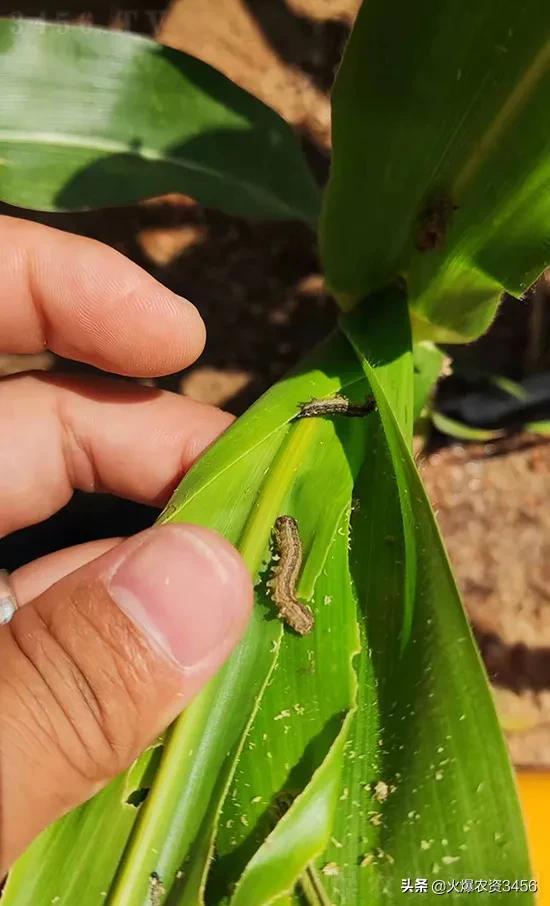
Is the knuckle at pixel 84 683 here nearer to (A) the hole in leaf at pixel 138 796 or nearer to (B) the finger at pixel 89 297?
(A) the hole in leaf at pixel 138 796

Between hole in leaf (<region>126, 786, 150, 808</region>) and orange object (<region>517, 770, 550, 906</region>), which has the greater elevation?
hole in leaf (<region>126, 786, 150, 808</region>)

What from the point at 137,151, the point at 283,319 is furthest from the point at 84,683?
the point at 283,319

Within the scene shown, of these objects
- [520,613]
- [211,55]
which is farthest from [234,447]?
[211,55]

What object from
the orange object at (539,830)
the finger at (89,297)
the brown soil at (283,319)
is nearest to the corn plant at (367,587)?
the finger at (89,297)

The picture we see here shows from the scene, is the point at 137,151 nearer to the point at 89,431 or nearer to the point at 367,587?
the point at 89,431

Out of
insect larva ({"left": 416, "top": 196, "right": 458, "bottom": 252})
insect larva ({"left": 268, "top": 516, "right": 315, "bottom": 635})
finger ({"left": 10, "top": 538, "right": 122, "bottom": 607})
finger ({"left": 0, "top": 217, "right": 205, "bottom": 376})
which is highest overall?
insect larva ({"left": 416, "top": 196, "right": 458, "bottom": 252})

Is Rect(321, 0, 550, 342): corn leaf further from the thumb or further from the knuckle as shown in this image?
the knuckle

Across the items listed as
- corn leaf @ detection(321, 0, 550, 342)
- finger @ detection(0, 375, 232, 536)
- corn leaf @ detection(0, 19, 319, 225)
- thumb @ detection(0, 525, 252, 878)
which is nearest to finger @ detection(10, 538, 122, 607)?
finger @ detection(0, 375, 232, 536)
